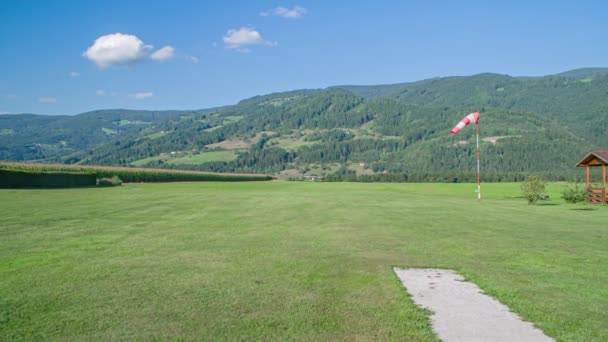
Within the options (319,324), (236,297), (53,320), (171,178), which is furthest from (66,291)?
(171,178)

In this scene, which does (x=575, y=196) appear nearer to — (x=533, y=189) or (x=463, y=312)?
(x=533, y=189)

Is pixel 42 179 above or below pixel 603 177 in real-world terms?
above

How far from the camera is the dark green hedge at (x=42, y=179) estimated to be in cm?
3922

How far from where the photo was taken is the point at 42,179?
43.4 m

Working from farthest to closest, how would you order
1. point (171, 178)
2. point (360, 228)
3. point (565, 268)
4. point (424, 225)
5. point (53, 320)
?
point (171, 178)
point (424, 225)
point (360, 228)
point (565, 268)
point (53, 320)

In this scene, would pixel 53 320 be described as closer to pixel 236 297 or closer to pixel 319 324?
pixel 236 297

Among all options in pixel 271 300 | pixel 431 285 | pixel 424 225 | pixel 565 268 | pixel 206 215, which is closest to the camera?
pixel 271 300

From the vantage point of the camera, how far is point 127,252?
9.35m

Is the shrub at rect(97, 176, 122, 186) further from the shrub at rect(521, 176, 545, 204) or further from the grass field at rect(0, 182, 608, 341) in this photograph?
the shrub at rect(521, 176, 545, 204)

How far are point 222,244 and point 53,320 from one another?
18.4ft

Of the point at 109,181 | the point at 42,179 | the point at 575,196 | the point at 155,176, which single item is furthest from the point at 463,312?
the point at 155,176

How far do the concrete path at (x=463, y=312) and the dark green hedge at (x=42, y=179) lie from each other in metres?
40.5

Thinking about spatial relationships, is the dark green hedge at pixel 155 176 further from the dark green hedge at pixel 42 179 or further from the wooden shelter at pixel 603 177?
the wooden shelter at pixel 603 177

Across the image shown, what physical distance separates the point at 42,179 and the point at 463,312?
4553cm
